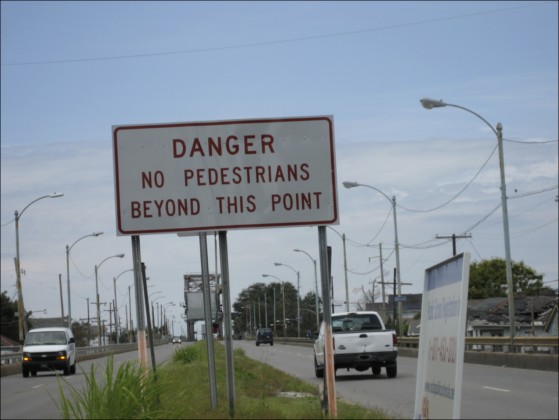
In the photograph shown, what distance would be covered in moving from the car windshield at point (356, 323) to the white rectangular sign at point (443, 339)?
62.6 feet

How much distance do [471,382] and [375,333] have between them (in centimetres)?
347

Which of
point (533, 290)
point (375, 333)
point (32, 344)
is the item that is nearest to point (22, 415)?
point (375, 333)

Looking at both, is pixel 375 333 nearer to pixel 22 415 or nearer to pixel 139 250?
pixel 22 415

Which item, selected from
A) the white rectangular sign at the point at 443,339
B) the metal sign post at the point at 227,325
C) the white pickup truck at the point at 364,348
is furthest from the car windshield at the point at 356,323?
the white rectangular sign at the point at 443,339

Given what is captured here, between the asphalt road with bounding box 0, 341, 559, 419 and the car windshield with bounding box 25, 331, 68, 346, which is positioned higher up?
the car windshield with bounding box 25, 331, 68, 346

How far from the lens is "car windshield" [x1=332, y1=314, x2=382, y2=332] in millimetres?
26734

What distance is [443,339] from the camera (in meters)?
6.95

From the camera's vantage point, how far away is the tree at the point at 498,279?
12594cm

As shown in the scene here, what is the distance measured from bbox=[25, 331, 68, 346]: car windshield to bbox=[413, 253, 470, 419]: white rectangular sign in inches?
1200

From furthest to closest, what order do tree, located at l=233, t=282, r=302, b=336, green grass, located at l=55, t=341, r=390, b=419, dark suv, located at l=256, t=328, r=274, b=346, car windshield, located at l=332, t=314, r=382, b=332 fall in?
tree, located at l=233, t=282, r=302, b=336
dark suv, located at l=256, t=328, r=274, b=346
car windshield, located at l=332, t=314, r=382, b=332
green grass, located at l=55, t=341, r=390, b=419

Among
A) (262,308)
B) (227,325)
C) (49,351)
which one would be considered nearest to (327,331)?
(227,325)

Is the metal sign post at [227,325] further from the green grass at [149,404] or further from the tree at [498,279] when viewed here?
the tree at [498,279]

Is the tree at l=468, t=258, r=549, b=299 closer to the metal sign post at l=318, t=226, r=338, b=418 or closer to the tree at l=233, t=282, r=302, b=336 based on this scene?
the tree at l=233, t=282, r=302, b=336

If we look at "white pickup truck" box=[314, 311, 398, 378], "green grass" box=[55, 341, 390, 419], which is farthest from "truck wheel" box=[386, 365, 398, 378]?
"green grass" box=[55, 341, 390, 419]
